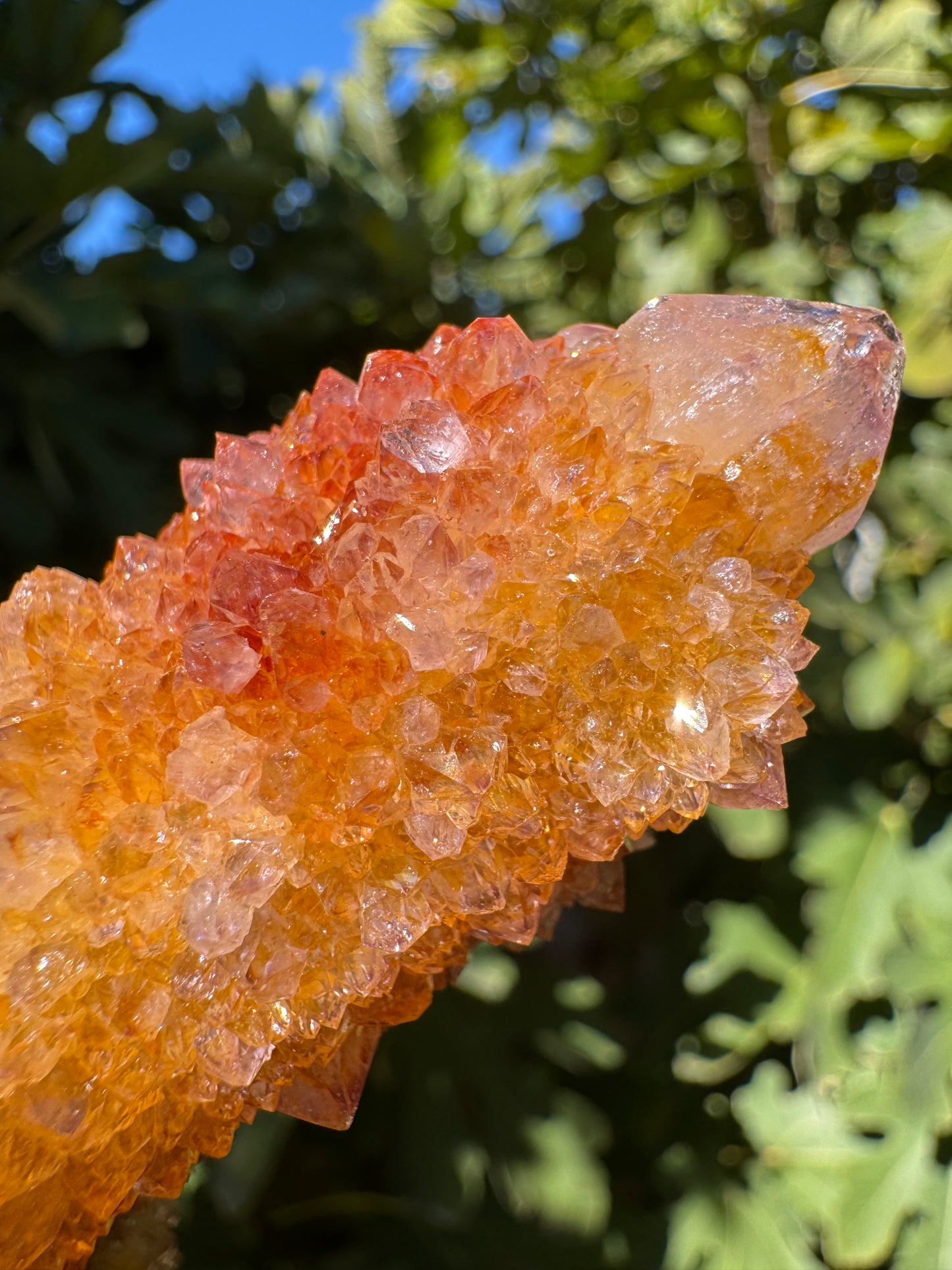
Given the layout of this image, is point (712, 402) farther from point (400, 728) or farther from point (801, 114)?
point (801, 114)

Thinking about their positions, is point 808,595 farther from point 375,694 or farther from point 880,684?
point 375,694

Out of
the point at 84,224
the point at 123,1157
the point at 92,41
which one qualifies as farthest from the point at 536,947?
the point at 92,41

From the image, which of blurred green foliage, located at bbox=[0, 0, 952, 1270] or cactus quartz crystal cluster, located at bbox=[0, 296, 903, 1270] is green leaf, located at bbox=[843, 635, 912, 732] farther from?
cactus quartz crystal cluster, located at bbox=[0, 296, 903, 1270]

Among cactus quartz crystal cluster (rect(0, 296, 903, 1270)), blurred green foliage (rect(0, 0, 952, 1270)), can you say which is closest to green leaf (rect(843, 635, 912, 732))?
blurred green foliage (rect(0, 0, 952, 1270))

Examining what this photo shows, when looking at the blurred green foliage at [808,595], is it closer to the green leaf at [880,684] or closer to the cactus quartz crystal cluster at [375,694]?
the green leaf at [880,684]

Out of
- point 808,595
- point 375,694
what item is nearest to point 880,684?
point 808,595
